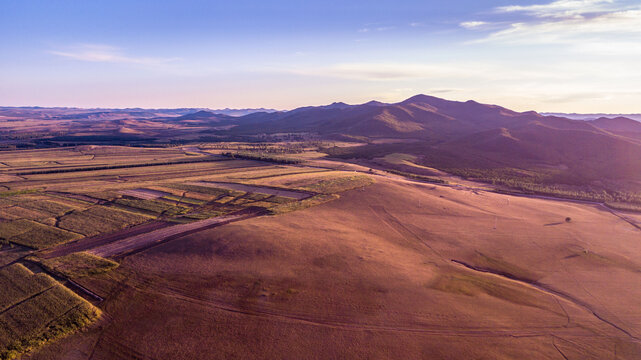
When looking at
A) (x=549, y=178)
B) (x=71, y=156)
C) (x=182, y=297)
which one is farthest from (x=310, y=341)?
(x=71, y=156)

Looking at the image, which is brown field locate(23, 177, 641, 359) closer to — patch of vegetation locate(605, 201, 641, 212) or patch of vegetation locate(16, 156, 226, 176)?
patch of vegetation locate(605, 201, 641, 212)

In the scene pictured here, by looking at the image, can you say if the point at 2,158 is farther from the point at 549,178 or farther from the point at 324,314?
the point at 549,178

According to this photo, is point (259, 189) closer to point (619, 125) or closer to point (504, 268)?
point (504, 268)

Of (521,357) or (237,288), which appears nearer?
(521,357)

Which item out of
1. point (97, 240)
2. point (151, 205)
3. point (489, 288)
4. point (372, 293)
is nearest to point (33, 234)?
point (97, 240)

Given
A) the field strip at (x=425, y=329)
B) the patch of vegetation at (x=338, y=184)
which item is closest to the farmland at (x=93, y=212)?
the patch of vegetation at (x=338, y=184)

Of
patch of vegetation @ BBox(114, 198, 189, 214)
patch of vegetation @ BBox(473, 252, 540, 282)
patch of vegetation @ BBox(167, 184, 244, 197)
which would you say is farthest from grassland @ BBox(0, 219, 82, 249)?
patch of vegetation @ BBox(473, 252, 540, 282)

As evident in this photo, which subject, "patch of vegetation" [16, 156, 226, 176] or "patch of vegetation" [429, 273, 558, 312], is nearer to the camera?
"patch of vegetation" [429, 273, 558, 312]
